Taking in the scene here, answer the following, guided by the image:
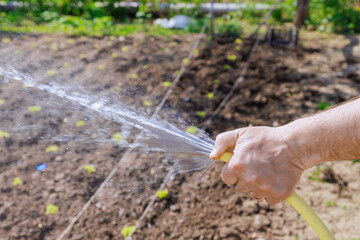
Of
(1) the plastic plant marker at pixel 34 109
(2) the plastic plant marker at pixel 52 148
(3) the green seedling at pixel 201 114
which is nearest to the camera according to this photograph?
(2) the plastic plant marker at pixel 52 148

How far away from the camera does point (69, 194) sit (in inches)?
97.7

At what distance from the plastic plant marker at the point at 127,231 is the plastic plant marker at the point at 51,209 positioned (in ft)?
1.65

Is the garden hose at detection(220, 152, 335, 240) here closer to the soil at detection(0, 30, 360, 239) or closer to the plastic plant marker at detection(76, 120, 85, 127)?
the soil at detection(0, 30, 360, 239)

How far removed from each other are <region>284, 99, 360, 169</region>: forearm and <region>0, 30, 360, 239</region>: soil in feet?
3.97

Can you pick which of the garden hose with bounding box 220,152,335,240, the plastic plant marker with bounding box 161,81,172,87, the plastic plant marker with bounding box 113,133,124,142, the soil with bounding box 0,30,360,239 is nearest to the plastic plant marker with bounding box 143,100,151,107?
the soil with bounding box 0,30,360,239

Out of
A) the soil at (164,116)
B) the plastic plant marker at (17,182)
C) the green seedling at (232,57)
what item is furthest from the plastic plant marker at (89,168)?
the green seedling at (232,57)

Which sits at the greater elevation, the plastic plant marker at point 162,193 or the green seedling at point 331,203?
the plastic plant marker at point 162,193

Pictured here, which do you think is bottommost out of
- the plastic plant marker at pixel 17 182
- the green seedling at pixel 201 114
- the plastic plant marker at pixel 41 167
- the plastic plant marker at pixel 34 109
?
the green seedling at pixel 201 114

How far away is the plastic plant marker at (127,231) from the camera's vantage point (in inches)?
88.3

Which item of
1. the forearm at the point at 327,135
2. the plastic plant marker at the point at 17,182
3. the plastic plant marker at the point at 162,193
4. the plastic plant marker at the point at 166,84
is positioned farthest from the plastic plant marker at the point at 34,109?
the forearm at the point at 327,135

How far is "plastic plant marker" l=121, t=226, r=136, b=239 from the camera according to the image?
224 cm

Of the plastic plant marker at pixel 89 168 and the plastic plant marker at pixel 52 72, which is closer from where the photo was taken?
the plastic plant marker at pixel 89 168

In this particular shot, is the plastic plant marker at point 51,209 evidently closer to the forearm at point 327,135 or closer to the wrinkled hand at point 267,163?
the wrinkled hand at point 267,163

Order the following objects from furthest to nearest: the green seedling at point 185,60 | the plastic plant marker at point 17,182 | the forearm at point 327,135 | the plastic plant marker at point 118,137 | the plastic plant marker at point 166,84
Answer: the green seedling at point 185,60 → the plastic plant marker at point 166,84 → the plastic plant marker at point 118,137 → the plastic plant marker at point 17,182 → the forearm at point 327,135
